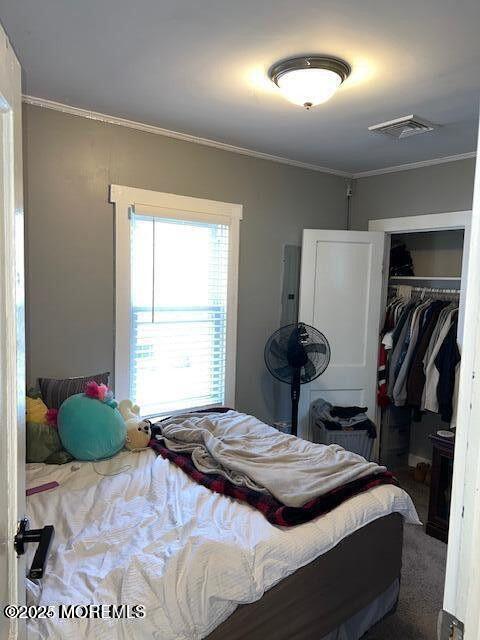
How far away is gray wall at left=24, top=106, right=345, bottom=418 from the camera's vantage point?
2.57 m

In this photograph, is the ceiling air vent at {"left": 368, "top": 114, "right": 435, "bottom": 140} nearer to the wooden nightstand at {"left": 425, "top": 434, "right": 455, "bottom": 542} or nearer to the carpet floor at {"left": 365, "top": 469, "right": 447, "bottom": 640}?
the wooden nightstand at {"left": 425, "top": 434, "right": 455, "bottom": 542}

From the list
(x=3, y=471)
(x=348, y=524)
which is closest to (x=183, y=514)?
(x=348, y=524)

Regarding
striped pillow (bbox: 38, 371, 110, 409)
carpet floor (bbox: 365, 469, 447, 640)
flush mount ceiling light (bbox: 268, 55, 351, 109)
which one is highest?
flush mount ceiling light (bbox: 268, 55, 351, 109)

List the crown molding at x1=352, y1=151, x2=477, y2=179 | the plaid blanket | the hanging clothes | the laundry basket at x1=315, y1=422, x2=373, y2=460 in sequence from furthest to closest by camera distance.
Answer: the laundry basket at x1=315, y1=422, x2=373, y2=460, the hanging clothes, the crown molding at x1=352, y1=151, x2=477, y2=179, the plaid blanket

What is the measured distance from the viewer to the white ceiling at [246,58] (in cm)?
157

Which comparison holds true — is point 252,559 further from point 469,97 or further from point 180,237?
point 469,97

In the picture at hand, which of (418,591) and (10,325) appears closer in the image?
(10,325)

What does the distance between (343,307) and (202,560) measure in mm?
2533

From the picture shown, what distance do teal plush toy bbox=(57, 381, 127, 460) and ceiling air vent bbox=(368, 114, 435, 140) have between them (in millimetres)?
2257

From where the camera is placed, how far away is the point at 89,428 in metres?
2.32

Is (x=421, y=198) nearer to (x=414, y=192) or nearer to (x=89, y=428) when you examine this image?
(x=414, y=192)

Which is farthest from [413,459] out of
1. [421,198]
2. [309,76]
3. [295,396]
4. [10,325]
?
[10,325]

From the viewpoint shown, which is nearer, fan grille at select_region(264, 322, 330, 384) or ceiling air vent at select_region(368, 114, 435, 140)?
ceiling air vent at select_region(368, 114, 435, 140)

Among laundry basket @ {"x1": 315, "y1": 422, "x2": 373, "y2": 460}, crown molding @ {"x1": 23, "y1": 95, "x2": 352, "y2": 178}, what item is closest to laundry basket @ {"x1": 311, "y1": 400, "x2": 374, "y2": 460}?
laundry basket @ {"x1": 315, "y1": 422, "x2": 373, "y2": 460}
